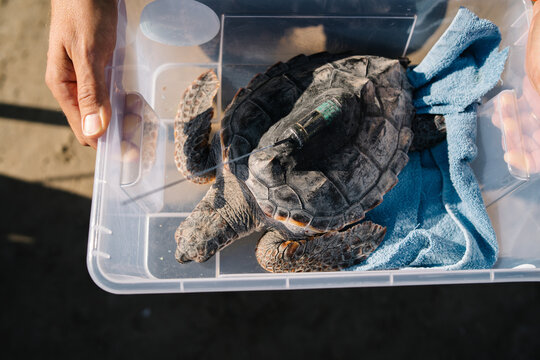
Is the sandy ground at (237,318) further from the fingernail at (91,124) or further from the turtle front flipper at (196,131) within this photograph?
the fingernail at (91,124)

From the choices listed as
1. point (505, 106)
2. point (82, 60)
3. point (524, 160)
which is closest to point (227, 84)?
point (82, 60)

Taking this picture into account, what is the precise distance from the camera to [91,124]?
144cm

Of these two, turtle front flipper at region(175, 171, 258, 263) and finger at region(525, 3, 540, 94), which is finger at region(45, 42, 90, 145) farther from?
finger at region(525, 3, 540, 94)

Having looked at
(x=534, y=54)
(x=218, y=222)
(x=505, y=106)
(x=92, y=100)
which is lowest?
(x=218, y=222)

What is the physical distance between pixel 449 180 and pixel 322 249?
78cm

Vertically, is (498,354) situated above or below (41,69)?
below

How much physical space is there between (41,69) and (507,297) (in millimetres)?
3382

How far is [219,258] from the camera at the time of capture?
1.94 m

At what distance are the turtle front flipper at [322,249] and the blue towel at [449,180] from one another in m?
0.09

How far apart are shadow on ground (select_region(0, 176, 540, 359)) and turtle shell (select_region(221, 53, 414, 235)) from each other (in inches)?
30.4

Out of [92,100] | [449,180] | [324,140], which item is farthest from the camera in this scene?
[449,180]

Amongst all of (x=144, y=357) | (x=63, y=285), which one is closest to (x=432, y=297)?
(x=144, y=357)

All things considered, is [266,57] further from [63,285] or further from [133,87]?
[63,285]

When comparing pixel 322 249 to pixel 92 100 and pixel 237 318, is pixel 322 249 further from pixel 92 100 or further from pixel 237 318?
pixel 92 100
